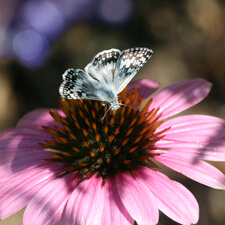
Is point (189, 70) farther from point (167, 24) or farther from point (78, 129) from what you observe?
point (78, 129)

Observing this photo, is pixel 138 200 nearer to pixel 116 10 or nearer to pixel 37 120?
pixel 37 120

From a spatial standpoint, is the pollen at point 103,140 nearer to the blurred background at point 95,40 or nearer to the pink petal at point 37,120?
the pink petal at point 37,120

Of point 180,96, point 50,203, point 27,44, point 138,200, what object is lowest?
point 50,203

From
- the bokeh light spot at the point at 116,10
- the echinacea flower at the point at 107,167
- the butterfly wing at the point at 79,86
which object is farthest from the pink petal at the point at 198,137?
the bokeh light spot at the point at 116,10

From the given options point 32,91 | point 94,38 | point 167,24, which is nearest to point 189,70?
point 167,24

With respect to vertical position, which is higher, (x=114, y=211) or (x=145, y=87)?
(x=145, y=87)

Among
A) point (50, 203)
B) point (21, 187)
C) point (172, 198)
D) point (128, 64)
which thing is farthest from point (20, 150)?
point (172, 198)

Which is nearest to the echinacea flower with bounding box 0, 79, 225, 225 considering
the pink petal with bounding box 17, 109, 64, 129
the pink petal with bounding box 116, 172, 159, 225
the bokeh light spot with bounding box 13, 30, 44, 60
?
the pink petal with bounding box 116, 172, 159, 225
